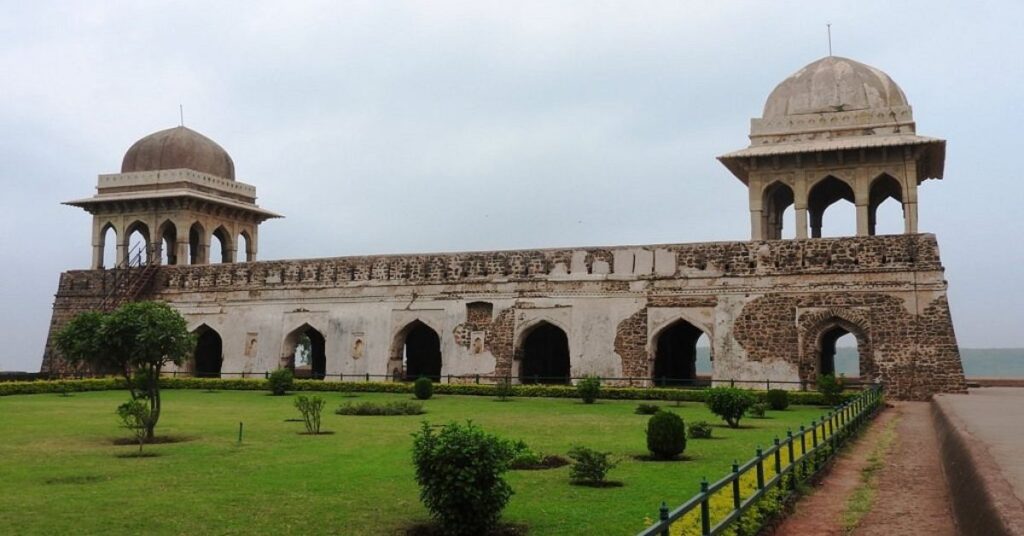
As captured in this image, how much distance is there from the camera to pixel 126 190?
102ft

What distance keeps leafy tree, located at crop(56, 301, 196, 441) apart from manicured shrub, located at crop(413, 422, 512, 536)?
7315 millimetres

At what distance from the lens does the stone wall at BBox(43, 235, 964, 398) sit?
2111cm

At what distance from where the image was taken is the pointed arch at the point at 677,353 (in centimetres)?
2497

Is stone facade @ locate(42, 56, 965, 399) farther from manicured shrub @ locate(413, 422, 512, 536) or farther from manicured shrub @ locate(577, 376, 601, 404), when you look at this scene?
manicured shrub @ locate(413, 422, 512, 536)

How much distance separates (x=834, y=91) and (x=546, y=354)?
36.3 ft

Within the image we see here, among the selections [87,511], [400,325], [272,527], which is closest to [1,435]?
[87,511]

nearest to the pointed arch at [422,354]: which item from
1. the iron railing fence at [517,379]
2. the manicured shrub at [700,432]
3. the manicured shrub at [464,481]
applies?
the iron railing fence at [517,379]

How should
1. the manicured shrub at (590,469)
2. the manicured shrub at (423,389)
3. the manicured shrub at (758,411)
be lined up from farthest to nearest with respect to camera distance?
the manicured shrub at (423,389)
the manicured shrub at (758,411)
the manicured shrub at (590,469)

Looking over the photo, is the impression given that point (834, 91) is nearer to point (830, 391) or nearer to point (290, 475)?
point (830, 391)

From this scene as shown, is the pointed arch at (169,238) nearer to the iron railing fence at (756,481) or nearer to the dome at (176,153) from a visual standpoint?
the dome at (176,153)

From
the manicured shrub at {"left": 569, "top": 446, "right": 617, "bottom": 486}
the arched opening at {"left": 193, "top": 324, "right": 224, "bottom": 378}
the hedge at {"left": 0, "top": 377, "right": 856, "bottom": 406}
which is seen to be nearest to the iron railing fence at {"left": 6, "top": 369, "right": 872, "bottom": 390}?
the hedge at {"left": 0, "top": 377, "right": 856, "bottom": 406}

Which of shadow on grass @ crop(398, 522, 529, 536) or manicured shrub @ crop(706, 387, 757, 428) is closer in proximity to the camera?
shadow on grass @ crop(398, 522, 529, 536)

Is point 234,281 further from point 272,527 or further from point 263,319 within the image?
point 272,527

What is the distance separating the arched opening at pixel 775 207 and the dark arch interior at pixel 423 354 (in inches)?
419
